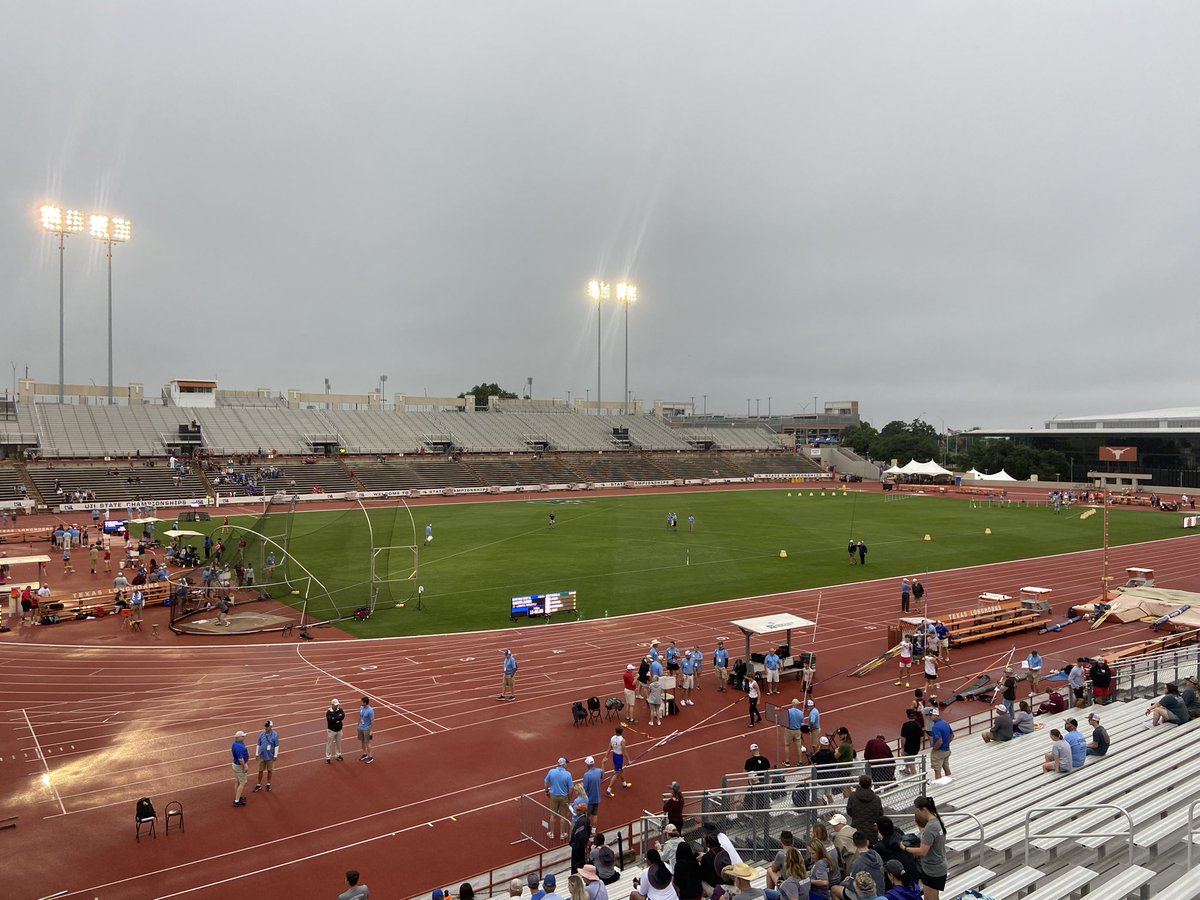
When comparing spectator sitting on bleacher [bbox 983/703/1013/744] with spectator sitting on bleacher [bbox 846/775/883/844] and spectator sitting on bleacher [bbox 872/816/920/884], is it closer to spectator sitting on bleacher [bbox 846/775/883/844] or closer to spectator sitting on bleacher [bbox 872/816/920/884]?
spectator sitting on bleacher [bbox 846/775/883/844]

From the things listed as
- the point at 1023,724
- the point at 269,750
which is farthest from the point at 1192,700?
the point at 269,750

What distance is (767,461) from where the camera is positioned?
102250mm

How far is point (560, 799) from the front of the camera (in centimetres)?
1205

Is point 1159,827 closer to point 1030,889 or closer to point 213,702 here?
point 1030,889

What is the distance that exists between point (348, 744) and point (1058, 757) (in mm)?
13034

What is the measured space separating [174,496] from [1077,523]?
6821cm

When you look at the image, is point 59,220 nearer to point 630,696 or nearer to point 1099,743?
point 630,696

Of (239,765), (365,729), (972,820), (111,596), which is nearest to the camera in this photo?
(972,820)

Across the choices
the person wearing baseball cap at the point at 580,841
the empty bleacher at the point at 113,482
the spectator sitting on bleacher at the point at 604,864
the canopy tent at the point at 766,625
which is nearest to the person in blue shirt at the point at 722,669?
the canopy tent at the point at 766,625

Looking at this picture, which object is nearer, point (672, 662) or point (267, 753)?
point (267, 753)

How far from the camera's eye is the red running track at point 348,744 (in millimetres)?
11328

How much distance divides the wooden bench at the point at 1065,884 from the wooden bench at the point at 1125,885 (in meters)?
0.12

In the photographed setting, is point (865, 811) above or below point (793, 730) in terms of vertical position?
above

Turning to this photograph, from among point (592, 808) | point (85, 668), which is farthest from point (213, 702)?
point (592, 808)
